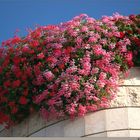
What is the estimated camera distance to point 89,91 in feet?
32.5

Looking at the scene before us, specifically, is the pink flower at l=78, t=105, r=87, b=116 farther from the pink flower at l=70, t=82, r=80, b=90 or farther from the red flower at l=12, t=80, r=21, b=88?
the red flower at l=12, t=80, r=21, b=88

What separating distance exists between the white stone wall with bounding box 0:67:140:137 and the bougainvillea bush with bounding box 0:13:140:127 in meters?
0.17

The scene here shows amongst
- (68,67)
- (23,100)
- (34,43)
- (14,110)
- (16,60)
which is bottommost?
(14,110)

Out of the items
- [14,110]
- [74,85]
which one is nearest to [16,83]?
[14,110]

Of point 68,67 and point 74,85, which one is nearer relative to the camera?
point 74,85

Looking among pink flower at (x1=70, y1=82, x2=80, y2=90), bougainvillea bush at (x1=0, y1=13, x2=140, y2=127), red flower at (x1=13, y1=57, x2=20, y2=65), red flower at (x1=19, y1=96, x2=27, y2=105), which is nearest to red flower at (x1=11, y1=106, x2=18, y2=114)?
bougainvillea bush at (x1=0, y1=13, x2=140, y2=127)

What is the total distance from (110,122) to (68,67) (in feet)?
4.64

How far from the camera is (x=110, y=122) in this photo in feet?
32.0

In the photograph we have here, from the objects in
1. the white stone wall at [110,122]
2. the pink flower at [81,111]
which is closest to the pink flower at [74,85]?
the pink flower at [81,111]

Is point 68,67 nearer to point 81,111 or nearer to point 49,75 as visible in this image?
point 49,75

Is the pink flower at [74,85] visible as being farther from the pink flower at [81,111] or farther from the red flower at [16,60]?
the red flower at [16,60]

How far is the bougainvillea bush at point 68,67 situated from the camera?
9.98 m

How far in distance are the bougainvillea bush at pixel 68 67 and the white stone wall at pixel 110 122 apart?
17cm

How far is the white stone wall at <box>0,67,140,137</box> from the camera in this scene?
31.7ft
